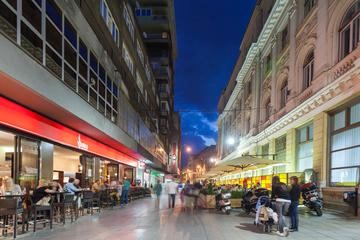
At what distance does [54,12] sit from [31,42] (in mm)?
2026

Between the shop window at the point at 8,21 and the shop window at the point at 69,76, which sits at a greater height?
the shop window at the point at 8,21

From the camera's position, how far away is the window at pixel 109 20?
15.4 metres

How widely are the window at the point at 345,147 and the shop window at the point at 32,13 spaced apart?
1238cm

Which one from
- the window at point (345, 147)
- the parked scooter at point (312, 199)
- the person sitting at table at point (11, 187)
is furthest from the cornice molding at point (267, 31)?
the person sitting at table at point (11, 187)

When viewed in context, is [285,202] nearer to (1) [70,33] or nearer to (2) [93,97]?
(1) [70,33]

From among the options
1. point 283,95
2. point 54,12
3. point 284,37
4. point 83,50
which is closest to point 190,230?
point 54,12

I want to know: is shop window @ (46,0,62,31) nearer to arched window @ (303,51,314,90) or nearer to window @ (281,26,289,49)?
arched window @ (303,51,314,90)

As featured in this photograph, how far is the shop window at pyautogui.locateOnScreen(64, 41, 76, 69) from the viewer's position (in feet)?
35.4

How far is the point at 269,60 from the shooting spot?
2453 cm

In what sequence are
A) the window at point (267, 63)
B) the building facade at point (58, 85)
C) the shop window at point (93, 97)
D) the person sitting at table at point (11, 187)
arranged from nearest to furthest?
the building facade at point (58, 85) < the person sitting at table at point (11, 187) < the shop window at point (93, 97) < the window at point (267, 63)

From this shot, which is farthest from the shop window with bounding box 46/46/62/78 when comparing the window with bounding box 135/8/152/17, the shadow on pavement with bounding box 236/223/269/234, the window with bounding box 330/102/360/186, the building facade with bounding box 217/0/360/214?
the window with bounding box 135/8/152/17

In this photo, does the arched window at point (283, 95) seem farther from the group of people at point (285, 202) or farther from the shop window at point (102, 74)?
the group of people at point (285, 202)

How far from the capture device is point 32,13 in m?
8.34

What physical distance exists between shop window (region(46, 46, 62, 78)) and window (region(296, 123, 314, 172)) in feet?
43.9
